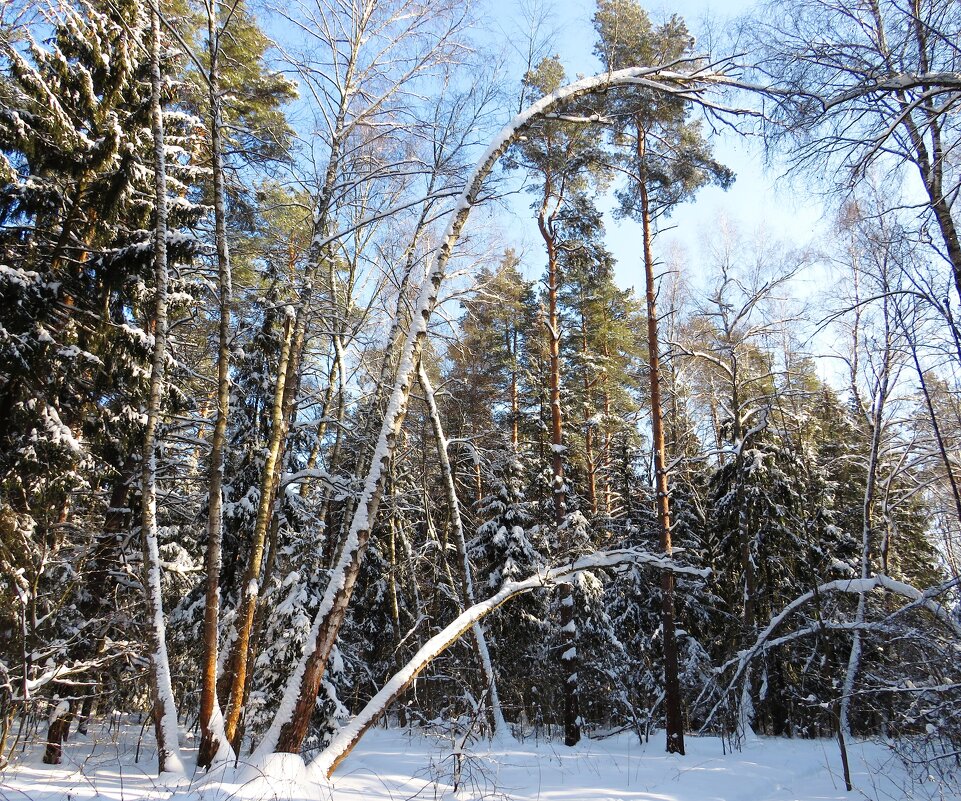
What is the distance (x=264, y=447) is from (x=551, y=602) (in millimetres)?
8998

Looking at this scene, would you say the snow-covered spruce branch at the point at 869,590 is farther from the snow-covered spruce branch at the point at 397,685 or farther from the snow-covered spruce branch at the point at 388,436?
the snow-covered spruce branch at the point at 388,436

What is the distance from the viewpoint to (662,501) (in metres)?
9.96

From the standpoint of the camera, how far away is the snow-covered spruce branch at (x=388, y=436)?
179 inches

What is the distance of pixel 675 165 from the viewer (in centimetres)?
1082

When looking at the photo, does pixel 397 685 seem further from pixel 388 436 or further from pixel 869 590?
pixel 869 590

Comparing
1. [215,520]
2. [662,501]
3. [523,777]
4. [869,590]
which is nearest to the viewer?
[215,520]

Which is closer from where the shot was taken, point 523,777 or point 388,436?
point 388,436

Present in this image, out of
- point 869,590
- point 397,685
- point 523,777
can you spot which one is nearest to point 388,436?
point 397,685

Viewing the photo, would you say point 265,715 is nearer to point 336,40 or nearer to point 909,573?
point 336,40

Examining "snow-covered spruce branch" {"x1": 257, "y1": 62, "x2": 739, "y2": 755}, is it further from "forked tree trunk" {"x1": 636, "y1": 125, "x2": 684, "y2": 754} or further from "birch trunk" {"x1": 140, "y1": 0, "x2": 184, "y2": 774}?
"forked tree trunk" {"x1": 636, "y1": 125, "x2": 684, "y2": 754}

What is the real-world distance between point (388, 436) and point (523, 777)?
14.9ft

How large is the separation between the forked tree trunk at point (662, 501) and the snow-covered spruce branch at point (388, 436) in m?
5.14

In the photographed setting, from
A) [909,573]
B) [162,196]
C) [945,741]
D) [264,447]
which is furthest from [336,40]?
[909,573]

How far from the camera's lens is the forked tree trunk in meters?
8.98
